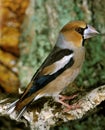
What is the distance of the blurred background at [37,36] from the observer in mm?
7602

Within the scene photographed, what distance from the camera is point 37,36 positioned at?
8.49 metres

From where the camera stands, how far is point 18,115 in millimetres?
5031

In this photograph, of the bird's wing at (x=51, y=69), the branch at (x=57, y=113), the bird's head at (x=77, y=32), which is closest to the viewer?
the branch at (x=57, y=113)

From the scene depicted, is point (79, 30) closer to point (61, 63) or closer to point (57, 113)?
point (61, 63)

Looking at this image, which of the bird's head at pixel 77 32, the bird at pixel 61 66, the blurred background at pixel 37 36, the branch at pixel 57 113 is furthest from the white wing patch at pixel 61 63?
the blurred background at pixel 37 36

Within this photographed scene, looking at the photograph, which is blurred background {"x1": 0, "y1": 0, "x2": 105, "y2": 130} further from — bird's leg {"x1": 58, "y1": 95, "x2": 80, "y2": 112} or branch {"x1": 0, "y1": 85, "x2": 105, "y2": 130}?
branch {"x1": 0, "y1": 85, "x2": 105, "y2": 130}

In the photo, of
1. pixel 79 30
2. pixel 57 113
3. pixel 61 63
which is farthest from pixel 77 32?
pixel 57 113

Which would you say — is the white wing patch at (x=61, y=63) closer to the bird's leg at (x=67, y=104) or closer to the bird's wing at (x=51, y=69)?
the bird's wing at (x=51, y=69)

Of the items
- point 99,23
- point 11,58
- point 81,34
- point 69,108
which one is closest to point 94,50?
point 99,23

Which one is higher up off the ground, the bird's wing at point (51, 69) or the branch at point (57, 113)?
the bird's wing at point (51, 69)

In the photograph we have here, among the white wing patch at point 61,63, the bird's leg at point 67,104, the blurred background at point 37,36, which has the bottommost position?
the blurred background at point 37,36

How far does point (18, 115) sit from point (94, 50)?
2787 millimetres

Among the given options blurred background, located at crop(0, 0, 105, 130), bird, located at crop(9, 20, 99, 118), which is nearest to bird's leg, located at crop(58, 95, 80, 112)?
bird, located at crop(9, 20, 99, 118)

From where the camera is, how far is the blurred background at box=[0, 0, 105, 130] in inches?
299
